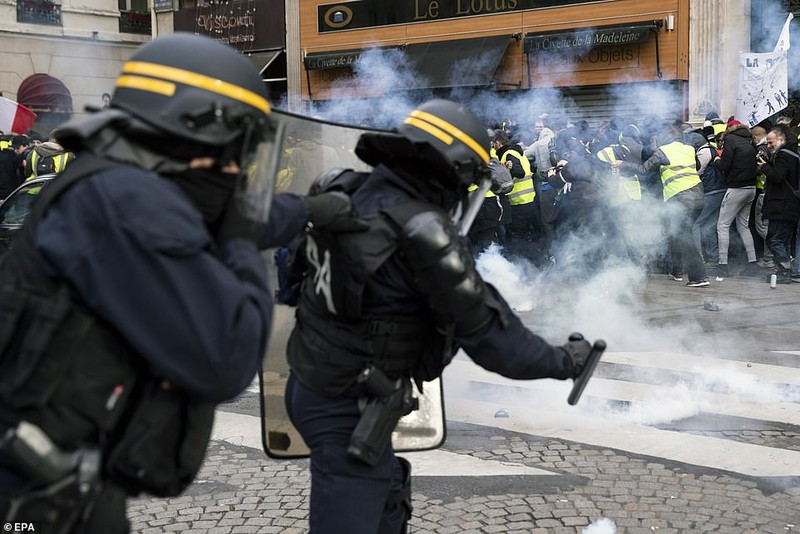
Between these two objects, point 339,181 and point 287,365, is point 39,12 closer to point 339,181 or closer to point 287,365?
point 287,365

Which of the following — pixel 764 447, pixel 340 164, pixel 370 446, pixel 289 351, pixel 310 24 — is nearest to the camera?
pixel 370 446

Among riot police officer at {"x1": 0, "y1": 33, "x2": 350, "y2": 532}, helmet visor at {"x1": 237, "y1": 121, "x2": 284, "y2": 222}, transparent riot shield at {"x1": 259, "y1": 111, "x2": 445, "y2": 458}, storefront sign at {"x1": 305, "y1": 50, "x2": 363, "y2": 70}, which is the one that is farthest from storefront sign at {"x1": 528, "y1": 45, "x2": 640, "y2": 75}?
riot police officer at {"x1": 0, "y1": 33, "x2": 350, "y2": 532}

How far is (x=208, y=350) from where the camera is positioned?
6.01 ft

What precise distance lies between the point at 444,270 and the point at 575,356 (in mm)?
584

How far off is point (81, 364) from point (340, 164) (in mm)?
1909

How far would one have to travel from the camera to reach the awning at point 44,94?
89.6 ft

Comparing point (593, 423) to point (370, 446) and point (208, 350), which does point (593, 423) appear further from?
point (208, 350)

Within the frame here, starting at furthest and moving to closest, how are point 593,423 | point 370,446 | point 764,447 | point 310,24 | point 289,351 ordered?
1. point 310,24
2. point 593,423
3. point 764,447
4. point 289,351
5. point 370,446

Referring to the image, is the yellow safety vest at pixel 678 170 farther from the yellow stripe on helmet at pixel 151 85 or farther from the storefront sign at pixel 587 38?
the yellow stripe on helmet at pixel 151 85

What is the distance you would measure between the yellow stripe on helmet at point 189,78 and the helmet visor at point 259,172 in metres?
0.10

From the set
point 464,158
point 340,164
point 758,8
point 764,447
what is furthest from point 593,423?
point 758,8

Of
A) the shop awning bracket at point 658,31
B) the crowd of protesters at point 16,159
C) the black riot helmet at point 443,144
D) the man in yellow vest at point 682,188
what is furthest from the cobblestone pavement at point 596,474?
the shop awning bracket at point 658,31

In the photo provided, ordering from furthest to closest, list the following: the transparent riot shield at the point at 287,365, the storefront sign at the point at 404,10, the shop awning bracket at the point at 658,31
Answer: the storefront sign at the point at 404,10
the shop awning bracket at the point at 658,31
the transparent riot shield at the point at 287,365

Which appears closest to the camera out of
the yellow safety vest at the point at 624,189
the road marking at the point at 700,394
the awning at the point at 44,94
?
the road marking at the point at 700,394
